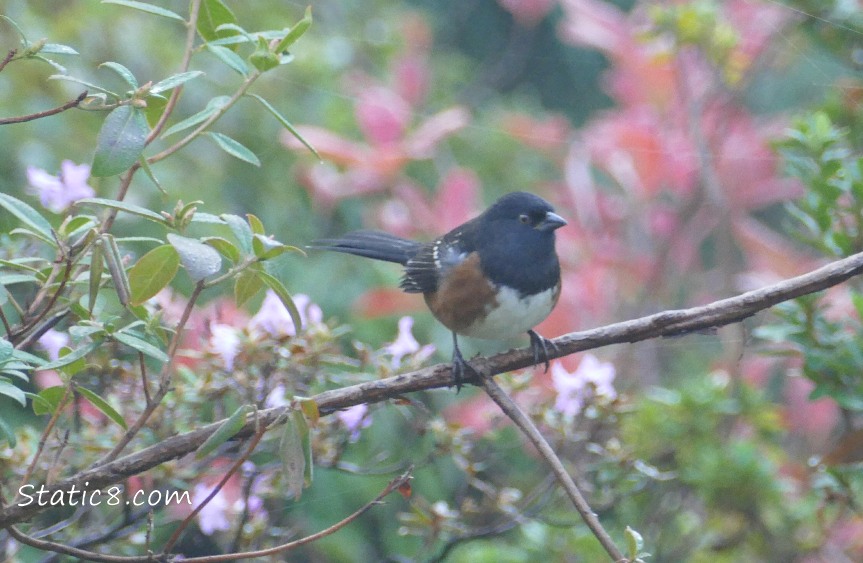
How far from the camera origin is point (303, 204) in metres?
3.10

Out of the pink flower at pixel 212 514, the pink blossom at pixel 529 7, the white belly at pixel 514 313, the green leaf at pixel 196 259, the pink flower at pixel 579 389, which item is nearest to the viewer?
the green leaf at pixel 196 259

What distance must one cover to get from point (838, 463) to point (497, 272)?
74cm

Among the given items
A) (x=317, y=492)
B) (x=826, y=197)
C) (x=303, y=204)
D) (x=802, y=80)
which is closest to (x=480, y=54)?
(x=802, y=80)

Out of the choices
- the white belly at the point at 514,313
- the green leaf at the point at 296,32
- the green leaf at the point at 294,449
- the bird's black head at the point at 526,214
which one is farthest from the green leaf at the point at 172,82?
the bird's black head at the point at 526,214

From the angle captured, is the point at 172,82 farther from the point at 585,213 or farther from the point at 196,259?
the point at 585,213

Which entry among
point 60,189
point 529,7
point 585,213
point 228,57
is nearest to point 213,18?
point 228,57

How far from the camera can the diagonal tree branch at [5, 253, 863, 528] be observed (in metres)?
1.00

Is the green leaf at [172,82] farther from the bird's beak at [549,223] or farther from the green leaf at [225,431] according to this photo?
the bird's beak at [549,223]

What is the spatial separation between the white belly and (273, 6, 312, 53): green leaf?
944 millimetres

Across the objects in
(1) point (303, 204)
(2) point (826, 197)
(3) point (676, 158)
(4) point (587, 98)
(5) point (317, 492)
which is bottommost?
(4) point (587, 98)

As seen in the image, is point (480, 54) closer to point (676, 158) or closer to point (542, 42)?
point (542, 42)

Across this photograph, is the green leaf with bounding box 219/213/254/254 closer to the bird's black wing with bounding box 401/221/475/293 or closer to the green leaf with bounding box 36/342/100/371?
the green leaf with bounding box 36/342/100/371

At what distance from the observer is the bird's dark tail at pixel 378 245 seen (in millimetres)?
2121

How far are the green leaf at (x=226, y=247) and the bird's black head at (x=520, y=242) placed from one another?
1011 millimetres
